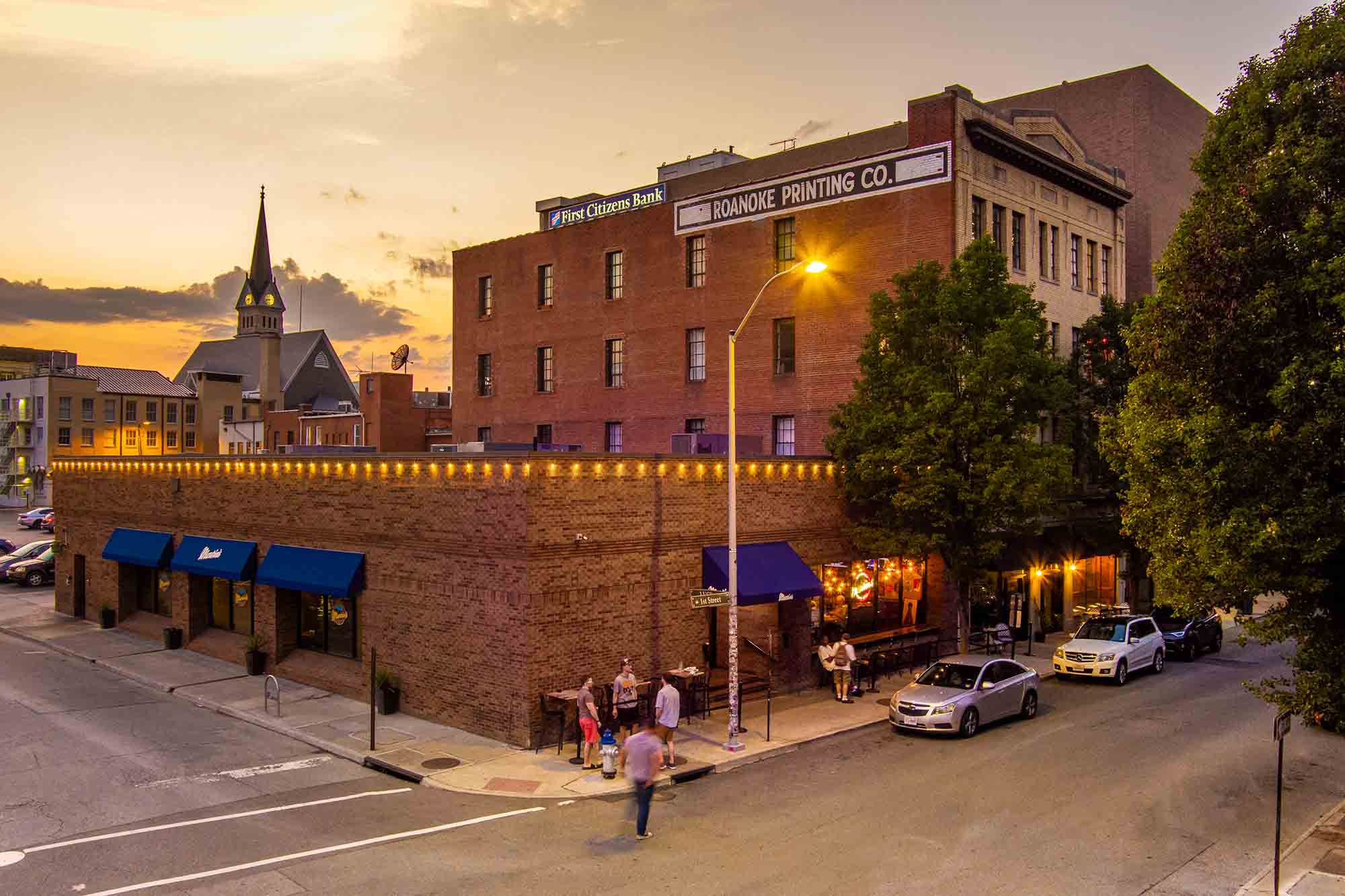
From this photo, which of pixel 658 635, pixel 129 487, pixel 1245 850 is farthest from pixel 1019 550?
pixel 129 487

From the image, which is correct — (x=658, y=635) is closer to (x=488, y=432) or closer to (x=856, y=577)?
(x=856, y=577)

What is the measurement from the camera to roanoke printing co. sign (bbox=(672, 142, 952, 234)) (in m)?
33.5

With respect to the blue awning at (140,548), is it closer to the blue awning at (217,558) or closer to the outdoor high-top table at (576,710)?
the blue awning at (217,558)

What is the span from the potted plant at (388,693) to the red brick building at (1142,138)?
1607 inches

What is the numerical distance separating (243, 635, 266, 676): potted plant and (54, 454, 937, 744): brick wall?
37 centimetres

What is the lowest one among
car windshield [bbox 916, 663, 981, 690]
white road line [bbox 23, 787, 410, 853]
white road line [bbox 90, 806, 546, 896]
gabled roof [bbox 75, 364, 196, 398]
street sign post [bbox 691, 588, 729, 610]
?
white road line [bbox 23, 787, 410, 853]

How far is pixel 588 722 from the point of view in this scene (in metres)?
19.0

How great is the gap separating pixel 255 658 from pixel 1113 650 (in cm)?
2506

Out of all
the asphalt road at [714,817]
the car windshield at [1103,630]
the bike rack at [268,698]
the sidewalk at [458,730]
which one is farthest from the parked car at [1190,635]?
the bike rack at [268,698]

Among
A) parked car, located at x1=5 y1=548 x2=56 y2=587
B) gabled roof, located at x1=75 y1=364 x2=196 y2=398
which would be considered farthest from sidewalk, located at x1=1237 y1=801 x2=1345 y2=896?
gabled roof, located at x1=75 y1=364 x2=196 y2=398

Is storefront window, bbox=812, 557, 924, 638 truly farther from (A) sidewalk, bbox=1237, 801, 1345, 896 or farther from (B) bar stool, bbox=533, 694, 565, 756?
(A) sidewalk, bbox=1237, 801, 1345, 896

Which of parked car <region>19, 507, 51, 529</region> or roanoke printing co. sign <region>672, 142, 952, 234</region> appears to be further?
parked car <region>19, 507, 51, 529</region>

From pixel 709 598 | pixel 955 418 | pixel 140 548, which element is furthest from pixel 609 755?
pixel 140 548

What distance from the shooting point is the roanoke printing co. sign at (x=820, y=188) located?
3347 centimetres
